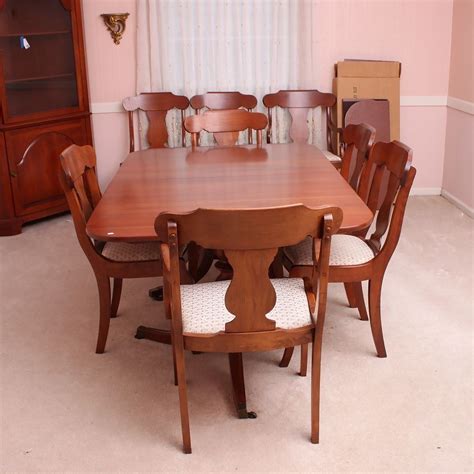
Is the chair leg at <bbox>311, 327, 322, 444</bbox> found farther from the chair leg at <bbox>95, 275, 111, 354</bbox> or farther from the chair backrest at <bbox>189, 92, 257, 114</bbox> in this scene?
the chair backrest at <bbox>189, 92, 257, 114</bbox>

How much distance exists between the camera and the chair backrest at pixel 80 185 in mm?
2459

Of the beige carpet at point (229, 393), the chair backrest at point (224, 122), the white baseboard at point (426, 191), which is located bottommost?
the beige carpet at point (229, 393)

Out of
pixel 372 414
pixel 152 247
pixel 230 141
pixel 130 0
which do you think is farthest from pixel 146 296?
pixel 130 0

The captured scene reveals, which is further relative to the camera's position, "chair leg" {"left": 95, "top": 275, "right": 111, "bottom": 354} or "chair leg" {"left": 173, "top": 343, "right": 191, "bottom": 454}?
"chair leg" {"left": 95, "top": 275, "right": 111, "bottom": 354}

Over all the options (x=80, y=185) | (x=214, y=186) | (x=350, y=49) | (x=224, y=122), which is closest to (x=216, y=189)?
(x=214, y=186)

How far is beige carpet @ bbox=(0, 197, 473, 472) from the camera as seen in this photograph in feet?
6.98

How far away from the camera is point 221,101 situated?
174 inches

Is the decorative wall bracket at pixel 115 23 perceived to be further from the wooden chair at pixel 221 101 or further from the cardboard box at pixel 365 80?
the cardboard box at pixel 365 80

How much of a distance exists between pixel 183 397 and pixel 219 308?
30cm

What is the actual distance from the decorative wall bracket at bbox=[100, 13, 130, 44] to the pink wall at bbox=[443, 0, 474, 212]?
7.31 feet

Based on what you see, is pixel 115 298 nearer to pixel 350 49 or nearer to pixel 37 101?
pixel 37 101

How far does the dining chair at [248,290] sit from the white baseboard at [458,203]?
2.56 meters

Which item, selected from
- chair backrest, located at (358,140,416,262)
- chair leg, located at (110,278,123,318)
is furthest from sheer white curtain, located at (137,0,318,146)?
chair backrest, located at (358,140,416,262)

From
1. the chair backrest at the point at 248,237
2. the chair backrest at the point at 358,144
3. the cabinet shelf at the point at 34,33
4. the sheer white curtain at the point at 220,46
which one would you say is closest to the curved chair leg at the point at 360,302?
the chair backrest at the point at 358,144
